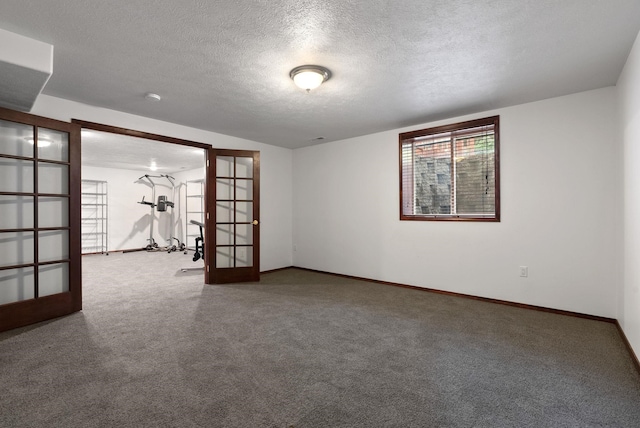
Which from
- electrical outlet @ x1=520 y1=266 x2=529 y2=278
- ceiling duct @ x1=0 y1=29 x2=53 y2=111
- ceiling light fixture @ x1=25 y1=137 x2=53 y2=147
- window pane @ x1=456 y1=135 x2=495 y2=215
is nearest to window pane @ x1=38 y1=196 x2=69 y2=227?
ceiling light fixture @ x1=25 y1=137 x2=53 y2=147

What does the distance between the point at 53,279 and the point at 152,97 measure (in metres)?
2.21

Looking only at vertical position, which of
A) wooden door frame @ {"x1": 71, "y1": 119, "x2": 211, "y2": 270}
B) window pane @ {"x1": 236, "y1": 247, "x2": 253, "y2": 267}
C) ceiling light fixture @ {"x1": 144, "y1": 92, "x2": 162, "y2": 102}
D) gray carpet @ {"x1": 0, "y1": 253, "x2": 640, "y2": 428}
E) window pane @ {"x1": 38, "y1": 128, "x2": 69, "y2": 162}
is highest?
ceiling light fixture @ {"x1": 144, "y1": 92, "x2": 162, "y2": 102}

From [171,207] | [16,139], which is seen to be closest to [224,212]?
[16,139]

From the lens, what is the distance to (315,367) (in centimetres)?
215

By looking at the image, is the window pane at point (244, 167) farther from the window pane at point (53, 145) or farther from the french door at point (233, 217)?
the window pane at point (53, 145)

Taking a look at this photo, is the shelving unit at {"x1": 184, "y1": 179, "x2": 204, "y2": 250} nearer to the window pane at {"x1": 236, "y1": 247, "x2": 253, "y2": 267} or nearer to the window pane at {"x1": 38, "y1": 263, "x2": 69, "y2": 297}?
the window pane at {"x1": 236, "y1": 247, "x2": 253, "y2": 267}

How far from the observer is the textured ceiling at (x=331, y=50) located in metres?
1.88

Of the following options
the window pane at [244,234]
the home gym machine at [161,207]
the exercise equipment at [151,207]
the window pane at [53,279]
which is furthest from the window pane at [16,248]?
the exercise equipment at [151,207]

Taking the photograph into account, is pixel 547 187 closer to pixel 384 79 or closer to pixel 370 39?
pixel 384 79

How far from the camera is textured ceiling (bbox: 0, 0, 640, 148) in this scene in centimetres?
188

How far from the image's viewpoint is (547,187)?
3340 mm

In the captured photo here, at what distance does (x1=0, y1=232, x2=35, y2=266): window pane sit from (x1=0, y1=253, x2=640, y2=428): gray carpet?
0.68 m

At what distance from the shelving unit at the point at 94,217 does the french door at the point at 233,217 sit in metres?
5.30

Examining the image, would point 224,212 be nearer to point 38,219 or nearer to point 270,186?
point 270,186
